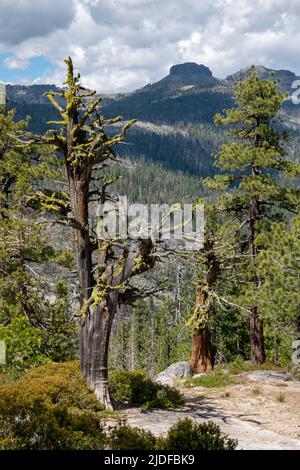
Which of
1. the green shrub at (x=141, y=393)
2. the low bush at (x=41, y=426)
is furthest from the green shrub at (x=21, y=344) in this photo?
the low bush at (x=41, y=426)

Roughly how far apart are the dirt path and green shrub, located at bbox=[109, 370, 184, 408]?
52 cm

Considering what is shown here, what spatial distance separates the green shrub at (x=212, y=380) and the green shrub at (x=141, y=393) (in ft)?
13.6

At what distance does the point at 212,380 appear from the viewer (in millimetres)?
18094

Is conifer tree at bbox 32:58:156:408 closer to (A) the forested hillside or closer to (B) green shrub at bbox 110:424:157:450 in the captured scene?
(A) the forested hillside

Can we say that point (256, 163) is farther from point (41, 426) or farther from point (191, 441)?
point (41, 426)

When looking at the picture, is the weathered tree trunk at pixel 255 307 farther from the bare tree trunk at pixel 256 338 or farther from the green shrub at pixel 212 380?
the green shrub at pixel 212 380

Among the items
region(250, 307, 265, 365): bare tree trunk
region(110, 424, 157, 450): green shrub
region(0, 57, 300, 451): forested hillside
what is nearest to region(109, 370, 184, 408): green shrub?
region(0, 57, 300, 451): forested hillside

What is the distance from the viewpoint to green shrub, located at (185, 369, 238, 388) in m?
17.7

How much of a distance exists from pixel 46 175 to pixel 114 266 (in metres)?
8.19

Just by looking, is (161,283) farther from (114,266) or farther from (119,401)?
(119,401)
